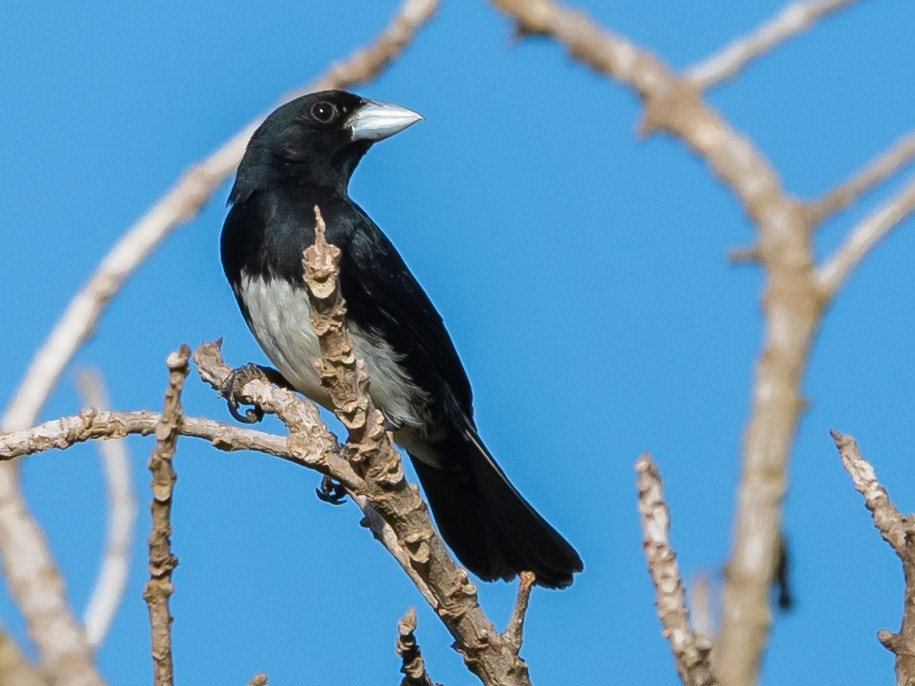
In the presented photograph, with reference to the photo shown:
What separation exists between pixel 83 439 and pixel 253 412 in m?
1.64

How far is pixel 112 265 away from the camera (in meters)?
6.31

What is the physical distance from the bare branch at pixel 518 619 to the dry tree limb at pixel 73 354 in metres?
1.49

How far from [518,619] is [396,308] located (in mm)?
2839

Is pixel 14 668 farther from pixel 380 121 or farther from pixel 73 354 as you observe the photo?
pixel 380 121

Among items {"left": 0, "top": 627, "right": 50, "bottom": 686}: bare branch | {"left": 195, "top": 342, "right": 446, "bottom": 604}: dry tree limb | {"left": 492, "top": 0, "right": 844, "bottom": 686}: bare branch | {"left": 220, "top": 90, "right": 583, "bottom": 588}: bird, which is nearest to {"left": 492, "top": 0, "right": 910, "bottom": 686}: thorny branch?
{"left": 492, "top": 0, "right": 844, "bottom": 686}: bare branch

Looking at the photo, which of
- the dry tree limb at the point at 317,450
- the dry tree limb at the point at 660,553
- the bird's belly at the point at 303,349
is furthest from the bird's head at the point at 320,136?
the dry tree limb at the point at 660,553

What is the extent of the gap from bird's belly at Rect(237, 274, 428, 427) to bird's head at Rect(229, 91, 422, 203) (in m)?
0.77

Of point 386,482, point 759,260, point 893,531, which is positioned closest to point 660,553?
A: point 893,531

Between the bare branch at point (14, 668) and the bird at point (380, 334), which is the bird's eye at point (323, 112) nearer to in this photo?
the bird at point (380, 334)

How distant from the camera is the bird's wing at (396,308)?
5.93 metres

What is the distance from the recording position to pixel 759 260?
498 centimetres

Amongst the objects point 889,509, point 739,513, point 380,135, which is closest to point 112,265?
point 380,135

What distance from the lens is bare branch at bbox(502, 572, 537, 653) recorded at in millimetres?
3234

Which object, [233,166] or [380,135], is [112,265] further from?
[380,135]
